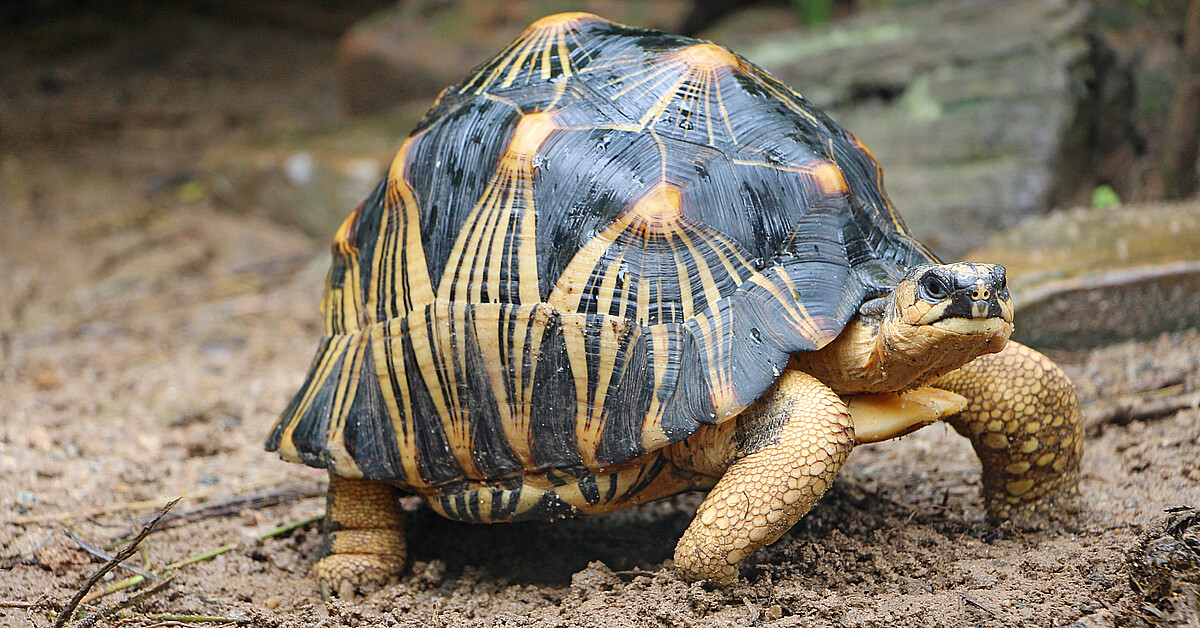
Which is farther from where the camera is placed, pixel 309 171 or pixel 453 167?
pixel 309 171

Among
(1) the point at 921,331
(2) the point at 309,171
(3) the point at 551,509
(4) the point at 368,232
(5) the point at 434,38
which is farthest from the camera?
(5) the point at 434,38

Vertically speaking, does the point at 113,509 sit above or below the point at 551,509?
below

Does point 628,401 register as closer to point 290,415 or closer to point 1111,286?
point 290,415

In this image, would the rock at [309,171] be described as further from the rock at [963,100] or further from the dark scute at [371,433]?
the dark scute at [371,433]

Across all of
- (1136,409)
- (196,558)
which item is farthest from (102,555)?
(1136,409)

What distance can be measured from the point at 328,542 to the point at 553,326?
44.2 inches

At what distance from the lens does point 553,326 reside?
227 centimetres

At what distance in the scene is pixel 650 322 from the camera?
86.5 inches

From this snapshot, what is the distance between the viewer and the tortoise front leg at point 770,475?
6.69ft

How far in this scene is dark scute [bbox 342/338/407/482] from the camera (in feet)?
8.34

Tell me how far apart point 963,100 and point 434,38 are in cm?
549

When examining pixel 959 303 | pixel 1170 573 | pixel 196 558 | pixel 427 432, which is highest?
pixel 959 303

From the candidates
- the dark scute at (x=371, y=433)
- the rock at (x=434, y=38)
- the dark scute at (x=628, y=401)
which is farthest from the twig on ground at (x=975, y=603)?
the rock at (x=434, y=38)

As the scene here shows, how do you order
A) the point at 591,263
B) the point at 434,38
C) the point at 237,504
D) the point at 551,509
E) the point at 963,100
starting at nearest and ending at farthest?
1. the point at 591,263
2. the point at 551,509
3. the point at 237,504
4. the point at 963,100
5. the point at 434,38
